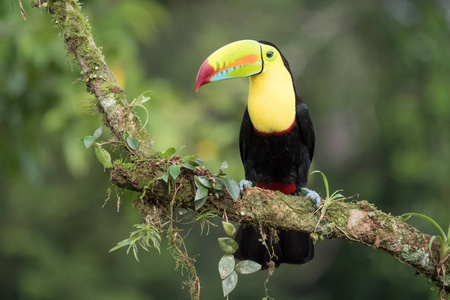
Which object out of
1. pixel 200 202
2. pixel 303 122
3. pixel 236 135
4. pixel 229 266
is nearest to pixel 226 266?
pixel 229 266

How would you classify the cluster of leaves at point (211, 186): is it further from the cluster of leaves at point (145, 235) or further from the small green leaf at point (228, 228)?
the cluster of leaves at point (145, 235)

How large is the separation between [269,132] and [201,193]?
98 centimetres

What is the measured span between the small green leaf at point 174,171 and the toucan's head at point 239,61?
61 cm

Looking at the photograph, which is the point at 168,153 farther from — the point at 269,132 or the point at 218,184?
the point at 269,132

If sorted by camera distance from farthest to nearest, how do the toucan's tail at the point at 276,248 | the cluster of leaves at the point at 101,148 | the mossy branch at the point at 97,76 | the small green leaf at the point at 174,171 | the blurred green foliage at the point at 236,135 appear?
the blurred green foliage at the point at 236,135
the toucan's tail at the point at 276,248
the mossy branch at the point at 97,76
the cluster of leaves at the point at 101,148
the small green leaf at the point at 174,171

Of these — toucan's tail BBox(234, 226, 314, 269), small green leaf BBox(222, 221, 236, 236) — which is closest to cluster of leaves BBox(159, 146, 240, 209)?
small green leaf BBox(222, 221, 236, 236)

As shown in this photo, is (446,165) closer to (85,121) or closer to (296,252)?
(296,252)

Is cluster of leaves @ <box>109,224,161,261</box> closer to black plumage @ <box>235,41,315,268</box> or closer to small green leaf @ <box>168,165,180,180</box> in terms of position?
small green leaf @ <box>168,165,180,180</box>

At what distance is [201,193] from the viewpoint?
89.0 inches

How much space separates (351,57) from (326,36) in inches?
27.5

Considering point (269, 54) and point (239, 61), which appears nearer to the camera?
point (239, 61)

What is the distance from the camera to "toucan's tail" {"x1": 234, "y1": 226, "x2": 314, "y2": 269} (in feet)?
9.67

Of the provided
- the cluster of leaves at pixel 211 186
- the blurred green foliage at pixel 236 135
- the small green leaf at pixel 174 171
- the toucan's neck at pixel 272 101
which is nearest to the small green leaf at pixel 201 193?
the cluster of leaves at pixel 211 186

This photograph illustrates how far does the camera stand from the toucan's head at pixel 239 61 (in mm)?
2814
